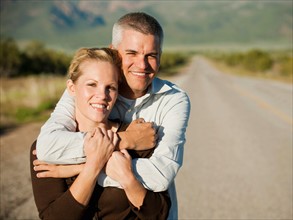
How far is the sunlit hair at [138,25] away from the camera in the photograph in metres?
2.04

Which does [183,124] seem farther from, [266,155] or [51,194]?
[266,155]

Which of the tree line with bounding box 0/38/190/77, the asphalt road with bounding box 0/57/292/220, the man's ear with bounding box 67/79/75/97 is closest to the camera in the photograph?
the man's ear with bounding box 67/79/75/97

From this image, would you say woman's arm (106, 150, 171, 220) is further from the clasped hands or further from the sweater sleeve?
the sweater sleeve

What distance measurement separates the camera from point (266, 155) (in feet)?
22.9

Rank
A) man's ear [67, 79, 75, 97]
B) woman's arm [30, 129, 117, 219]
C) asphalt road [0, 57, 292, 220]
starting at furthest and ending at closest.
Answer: asphalt road [0, 57, 292, 220]
man's ear [67, 79, 75, 97]
woman's arm [30, 129, 117, 219]

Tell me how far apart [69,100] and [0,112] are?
1061 centimetres

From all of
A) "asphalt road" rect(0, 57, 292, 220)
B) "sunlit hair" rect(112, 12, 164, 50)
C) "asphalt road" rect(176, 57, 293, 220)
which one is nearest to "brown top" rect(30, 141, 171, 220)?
"sunlit hair" rect(112, 12, 164, 50)

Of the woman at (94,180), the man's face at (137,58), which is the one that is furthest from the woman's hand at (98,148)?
the man's face at (137,58)

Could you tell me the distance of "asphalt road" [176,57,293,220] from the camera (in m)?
4.62

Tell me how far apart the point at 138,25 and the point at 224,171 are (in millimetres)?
4492

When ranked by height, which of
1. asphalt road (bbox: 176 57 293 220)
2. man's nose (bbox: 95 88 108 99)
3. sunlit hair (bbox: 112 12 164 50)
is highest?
sunlit hair (bbox: 112 12 164 50)

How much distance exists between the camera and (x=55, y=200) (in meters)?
1.75

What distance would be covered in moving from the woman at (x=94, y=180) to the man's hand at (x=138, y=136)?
2.2 inches

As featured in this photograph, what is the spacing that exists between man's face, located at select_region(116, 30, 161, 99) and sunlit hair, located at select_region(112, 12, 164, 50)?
2 cm
